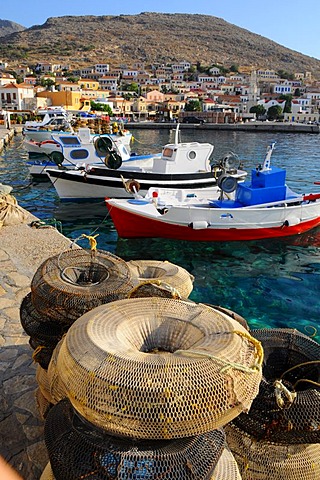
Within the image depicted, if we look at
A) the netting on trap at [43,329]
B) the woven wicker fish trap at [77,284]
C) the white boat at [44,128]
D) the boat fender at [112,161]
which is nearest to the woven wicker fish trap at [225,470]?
the woven wicker fish trap at [77,284]

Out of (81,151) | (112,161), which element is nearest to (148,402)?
(112,161)

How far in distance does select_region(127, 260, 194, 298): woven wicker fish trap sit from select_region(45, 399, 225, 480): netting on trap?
2.34 metres

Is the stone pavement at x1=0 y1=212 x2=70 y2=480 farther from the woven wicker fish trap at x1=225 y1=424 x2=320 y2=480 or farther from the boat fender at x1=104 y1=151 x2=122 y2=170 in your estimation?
the boat fender at x1=104 y1=151 x2=122 y2=170

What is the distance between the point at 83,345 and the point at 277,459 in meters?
1.90

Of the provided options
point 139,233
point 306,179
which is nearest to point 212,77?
point 306,179

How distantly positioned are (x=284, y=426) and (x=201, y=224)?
887 centimetres

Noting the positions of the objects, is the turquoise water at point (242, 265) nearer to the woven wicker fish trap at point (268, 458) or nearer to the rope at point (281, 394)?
the woven wicker fish trap at point (268, 458)

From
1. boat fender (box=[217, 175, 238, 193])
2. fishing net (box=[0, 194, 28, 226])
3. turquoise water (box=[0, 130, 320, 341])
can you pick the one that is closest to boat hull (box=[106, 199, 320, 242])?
turquoise water (box=[0, 130, 320, 341])

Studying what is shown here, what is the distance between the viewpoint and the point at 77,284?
410cm

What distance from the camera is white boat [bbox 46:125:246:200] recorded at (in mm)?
17656

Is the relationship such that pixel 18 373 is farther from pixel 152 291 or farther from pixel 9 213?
pixel 9 213

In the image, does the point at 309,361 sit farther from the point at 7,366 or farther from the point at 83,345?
the point at 7,366

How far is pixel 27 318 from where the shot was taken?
4.27m

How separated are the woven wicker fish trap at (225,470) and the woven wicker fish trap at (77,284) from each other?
1.65 meters
